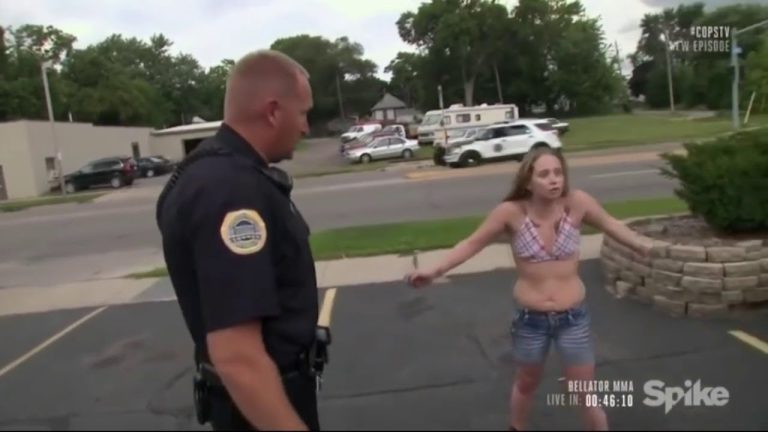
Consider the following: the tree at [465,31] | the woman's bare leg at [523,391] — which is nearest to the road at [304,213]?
the woman's bare leg at [523,391]

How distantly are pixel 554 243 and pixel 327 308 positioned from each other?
4220 mm

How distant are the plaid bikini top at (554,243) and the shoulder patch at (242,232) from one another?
2037 mm

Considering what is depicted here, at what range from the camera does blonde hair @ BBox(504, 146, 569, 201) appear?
366cm

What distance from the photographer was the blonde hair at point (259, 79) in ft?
6.54

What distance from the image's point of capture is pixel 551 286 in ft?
11.8

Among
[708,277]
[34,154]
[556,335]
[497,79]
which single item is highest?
[497,79]

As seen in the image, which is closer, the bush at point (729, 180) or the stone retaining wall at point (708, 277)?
the stone retaining wall at point (708, 277)

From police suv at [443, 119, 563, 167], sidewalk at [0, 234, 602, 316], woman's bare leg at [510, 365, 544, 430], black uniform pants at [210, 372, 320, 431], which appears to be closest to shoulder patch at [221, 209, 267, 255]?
black uniform pants at [210, 372, 320, 431]

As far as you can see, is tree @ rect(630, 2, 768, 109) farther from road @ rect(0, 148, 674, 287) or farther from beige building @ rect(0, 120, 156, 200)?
beige building @ rect(0, 120, 156, 200)

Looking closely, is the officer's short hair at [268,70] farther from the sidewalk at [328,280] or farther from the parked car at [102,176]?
the parked car at [102,176]

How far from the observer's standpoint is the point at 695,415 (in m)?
4.14

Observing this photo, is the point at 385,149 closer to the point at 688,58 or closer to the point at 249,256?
the point at 249,256

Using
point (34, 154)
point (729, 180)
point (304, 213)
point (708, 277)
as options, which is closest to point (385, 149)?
point (34, 154)

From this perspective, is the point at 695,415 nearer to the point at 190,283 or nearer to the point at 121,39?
the point at 190,283
